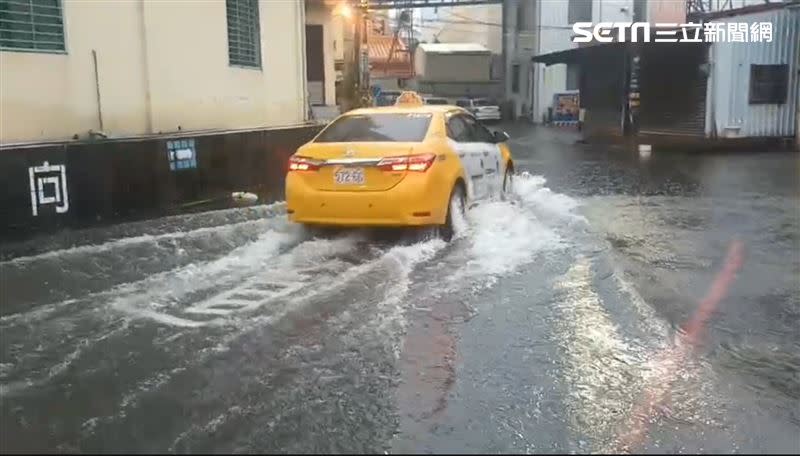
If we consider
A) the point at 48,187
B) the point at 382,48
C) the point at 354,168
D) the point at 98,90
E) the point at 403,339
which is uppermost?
the point at 382,48

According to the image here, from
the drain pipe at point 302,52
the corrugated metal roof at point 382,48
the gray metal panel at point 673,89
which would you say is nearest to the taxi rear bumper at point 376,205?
the drain pipe at point 302,52

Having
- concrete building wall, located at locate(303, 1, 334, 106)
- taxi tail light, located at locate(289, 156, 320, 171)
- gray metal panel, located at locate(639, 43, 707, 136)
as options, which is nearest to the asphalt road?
taxi tail light, located at locate(289, 156, 320, 171)

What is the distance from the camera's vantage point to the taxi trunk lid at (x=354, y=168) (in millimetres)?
8375

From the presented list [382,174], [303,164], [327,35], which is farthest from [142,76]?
[327,35]

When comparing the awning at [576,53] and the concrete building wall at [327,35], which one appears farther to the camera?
the awning at [576,53]

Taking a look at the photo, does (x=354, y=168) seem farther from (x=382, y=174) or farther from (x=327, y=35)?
(x=327, y=35)

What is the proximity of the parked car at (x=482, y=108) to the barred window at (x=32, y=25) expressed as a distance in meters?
32.5

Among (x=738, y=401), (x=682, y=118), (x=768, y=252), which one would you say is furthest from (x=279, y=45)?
(x=682, y=118)

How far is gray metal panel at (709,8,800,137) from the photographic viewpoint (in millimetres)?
22328

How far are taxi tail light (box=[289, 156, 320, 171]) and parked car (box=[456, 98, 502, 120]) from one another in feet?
109

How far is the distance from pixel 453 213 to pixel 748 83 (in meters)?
16.8

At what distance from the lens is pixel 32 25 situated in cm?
943

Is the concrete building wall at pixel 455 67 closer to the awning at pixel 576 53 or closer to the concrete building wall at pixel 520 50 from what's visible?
the concrete building wall at pixel 520 50

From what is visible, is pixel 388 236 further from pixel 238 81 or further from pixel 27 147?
pixel 238 81
